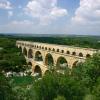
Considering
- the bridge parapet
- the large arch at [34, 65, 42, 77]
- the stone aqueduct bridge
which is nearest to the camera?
the bridge parapet

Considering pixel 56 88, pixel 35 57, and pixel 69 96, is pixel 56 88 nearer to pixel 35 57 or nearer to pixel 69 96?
pixel 69 96

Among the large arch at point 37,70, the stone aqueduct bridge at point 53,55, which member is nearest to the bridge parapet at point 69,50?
the stone aqueduct bridge at point 53,55

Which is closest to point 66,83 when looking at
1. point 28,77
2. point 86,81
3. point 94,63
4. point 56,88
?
point 56,88

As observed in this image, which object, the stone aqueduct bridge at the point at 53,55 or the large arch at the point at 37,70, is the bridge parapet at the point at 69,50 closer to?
the stone aqueduct bridge at the point at 53,55

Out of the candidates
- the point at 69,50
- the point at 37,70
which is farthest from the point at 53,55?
the point at 37,70

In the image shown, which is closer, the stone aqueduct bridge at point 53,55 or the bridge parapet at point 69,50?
the bridge parapet at point 69,50

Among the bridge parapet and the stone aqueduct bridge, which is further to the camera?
the stone aqueduct bridge

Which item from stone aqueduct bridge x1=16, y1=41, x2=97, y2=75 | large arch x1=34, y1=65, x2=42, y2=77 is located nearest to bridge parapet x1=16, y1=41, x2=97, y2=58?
stone aqueduct bridge x1=16, y1=41, x2=97, y2=75

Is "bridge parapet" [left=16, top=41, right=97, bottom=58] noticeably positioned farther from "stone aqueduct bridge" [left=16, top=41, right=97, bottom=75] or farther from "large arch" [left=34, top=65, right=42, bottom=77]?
"large arch" [left=34, top=65, right=42, bottom=77]
